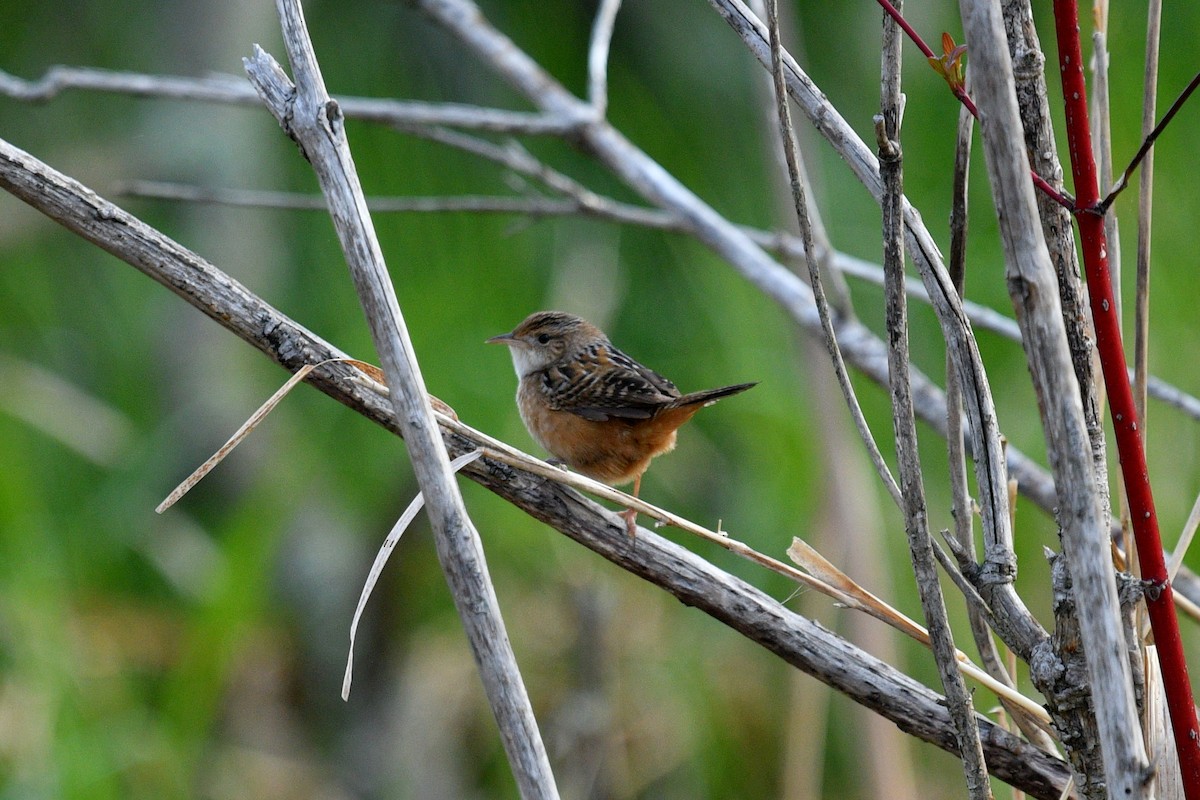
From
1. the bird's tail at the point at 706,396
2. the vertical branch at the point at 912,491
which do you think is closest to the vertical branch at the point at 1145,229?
the vertical branch at the point at 912,491

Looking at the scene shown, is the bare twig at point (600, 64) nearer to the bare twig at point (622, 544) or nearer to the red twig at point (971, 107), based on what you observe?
the bare twig at point (622, 544)

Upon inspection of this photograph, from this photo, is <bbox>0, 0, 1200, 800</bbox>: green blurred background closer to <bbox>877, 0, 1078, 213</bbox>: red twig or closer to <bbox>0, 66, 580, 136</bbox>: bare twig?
<bbox>0, 66, 580, 136</bbox>: bare twig

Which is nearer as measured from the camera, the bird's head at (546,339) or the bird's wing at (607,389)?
the bird's wing at (607,389)

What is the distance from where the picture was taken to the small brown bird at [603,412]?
2.71 m

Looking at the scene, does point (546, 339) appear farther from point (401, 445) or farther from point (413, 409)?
point (413, 409)

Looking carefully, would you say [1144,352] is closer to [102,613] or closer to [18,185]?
[18,185]

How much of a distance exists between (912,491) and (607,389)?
186 cm

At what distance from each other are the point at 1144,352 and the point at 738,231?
1.47m

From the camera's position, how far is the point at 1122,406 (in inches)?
35.2

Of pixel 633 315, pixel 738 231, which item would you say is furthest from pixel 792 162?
pixel 633 315

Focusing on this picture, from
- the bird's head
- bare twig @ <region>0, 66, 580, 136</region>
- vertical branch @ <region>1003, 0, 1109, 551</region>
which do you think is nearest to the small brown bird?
the bird's head

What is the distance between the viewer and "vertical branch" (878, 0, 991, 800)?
0.94 meters

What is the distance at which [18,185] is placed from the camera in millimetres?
1161

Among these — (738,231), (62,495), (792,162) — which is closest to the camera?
(792,162)
